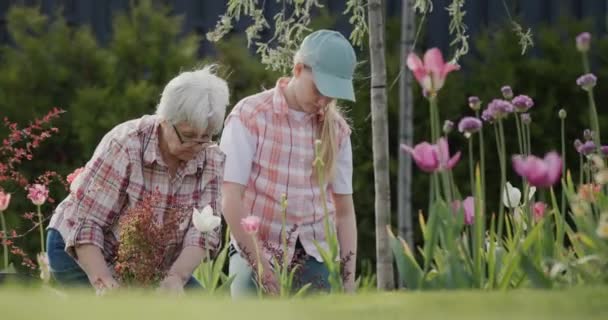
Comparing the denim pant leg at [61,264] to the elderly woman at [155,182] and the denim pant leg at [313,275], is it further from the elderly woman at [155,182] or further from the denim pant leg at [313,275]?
the denim pant leg at [313,275]

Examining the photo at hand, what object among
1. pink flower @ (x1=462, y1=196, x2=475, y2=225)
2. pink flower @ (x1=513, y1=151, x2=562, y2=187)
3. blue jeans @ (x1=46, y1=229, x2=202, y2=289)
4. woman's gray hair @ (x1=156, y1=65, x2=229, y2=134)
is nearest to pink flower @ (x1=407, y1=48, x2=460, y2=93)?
pink flower @ (x1=513, y1=151, x2=562, y2=187)

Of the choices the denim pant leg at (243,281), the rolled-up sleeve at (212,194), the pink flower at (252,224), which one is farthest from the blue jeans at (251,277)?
the pink flower at (252,224)

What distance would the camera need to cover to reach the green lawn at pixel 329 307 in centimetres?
217

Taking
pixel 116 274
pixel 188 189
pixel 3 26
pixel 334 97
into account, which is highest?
pixel 3 26

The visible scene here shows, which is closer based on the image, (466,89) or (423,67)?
(423,67)

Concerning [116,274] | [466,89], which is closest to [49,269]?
[116,274]

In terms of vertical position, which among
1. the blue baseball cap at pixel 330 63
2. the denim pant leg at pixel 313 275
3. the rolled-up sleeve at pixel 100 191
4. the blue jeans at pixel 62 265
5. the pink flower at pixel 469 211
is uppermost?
the blue baseball cap at pixel 330 63

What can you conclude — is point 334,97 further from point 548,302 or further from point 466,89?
point 466,89

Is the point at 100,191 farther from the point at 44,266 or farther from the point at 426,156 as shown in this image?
the point at 426,156

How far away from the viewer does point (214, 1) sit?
8914mm

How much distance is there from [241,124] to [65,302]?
221cm

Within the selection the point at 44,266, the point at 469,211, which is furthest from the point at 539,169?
the point at 44,266

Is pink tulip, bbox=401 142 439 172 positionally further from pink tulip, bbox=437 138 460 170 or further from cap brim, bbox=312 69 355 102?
cap brim, bbox=312 69 355 102

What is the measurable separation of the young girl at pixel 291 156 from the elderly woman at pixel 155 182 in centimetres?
19
